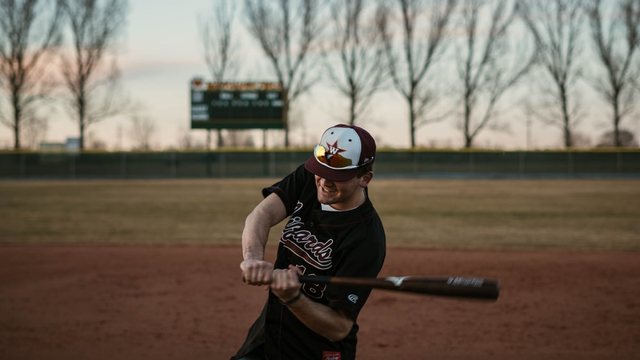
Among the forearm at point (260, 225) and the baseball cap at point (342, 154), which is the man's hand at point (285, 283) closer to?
the forearm at point (260, 225)

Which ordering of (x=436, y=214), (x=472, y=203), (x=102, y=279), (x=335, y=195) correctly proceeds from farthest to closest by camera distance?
(x=472, y=203) < (x=436, y=214) < (x=102, y=279) < (x=335, y=195)

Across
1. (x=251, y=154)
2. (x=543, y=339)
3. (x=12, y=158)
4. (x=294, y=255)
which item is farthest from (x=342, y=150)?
(x=12, y=158)

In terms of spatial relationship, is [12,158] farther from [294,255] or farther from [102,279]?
[294,255]

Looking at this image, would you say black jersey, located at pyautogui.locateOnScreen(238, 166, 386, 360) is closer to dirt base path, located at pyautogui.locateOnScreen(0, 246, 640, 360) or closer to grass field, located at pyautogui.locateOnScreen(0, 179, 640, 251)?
dirt base path, located at pyautogui.locateOnScreen(0, 246, 640, 360)

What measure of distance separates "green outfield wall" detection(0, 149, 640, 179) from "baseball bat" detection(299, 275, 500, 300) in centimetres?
3710

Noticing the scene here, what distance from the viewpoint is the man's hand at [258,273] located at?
2.62 m

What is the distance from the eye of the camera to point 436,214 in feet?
60.3

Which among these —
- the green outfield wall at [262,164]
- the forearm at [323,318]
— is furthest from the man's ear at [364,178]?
the green outfield wall at [262,164]

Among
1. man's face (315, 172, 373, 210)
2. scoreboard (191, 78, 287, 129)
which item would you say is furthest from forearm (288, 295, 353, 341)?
scoreboard (191, 78, 287, 129)

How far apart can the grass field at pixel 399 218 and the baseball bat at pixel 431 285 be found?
31.8ft

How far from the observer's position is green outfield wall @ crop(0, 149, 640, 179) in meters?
40.2

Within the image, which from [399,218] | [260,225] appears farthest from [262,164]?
[260,225]

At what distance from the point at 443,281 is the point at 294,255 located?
76cm

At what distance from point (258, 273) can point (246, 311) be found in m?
4.87
